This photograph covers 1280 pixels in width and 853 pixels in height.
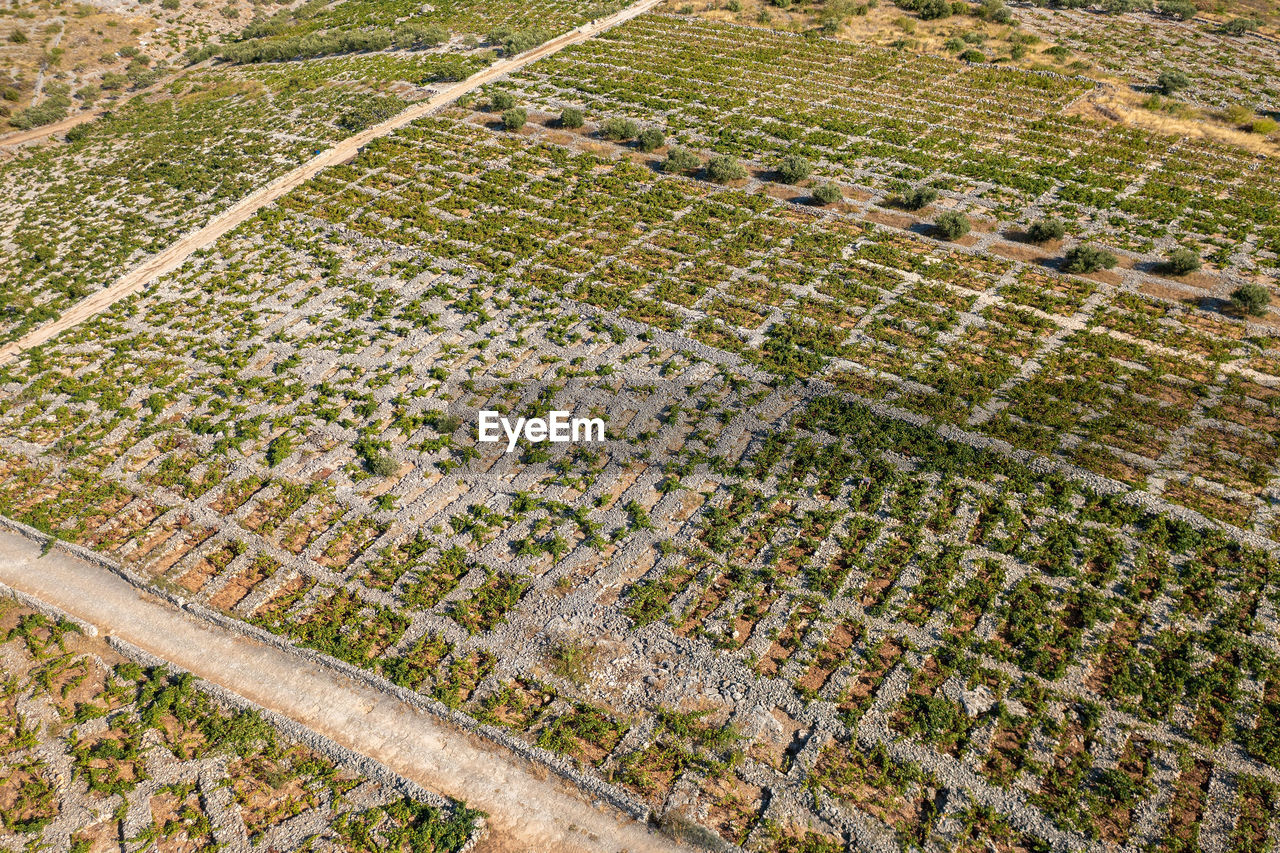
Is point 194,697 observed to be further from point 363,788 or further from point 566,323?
point 566,323

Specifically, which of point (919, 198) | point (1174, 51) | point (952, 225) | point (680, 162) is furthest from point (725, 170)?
point (1174, 51)

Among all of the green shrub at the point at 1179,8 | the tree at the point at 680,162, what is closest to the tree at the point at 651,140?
the tree at the point at 680,162

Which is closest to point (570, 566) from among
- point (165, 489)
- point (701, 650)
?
point (701, 650)

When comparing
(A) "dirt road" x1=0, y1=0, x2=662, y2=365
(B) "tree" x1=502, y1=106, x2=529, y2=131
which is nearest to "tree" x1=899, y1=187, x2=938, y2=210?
(B) "tree" x1=502, y1=106, x2=529, y2=131

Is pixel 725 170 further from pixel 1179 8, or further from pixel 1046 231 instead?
pixel 1179 8

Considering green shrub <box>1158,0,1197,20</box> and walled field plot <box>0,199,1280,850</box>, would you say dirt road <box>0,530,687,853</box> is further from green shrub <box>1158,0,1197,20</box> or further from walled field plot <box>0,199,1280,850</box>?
green shrub <box>1158,0,1197,20</box>

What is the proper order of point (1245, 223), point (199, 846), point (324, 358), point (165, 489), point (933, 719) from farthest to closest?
point (1245, 223)
point (324, 358)
point (165, 489)
point (933, 719)
point (199, 846)

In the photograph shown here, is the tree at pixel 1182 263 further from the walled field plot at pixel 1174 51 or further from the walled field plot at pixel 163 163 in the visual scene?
the walled field plot at pixel 163 163
